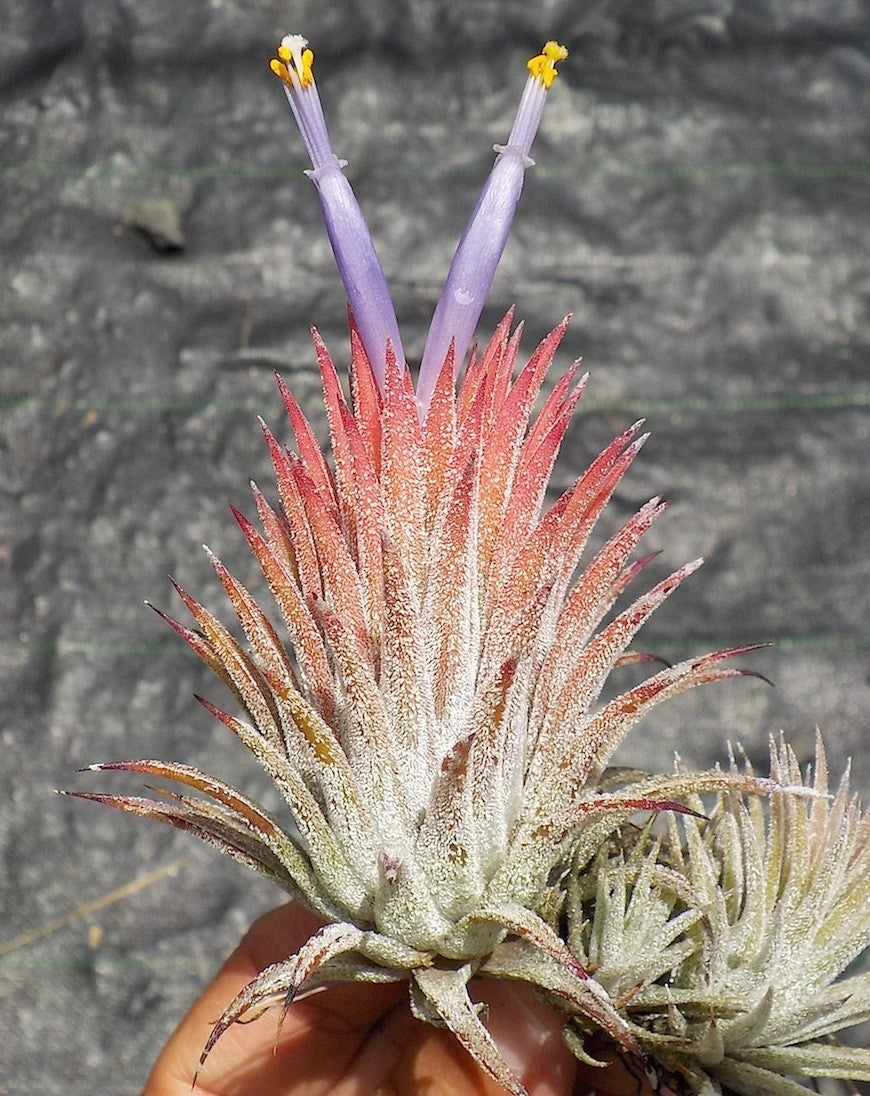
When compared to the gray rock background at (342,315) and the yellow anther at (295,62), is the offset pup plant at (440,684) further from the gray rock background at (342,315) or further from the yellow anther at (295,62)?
the gray rock background at (342,315)

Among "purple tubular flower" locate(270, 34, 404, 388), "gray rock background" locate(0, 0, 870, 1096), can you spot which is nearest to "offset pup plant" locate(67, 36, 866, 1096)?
"purple tubular flower" locate(270, 34, 404, 388)

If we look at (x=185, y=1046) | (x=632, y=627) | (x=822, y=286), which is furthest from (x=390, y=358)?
(x=822, y=286)

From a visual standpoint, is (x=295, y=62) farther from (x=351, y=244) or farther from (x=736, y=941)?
(x=736, y=941)

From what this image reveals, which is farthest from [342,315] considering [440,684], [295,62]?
[440,684]

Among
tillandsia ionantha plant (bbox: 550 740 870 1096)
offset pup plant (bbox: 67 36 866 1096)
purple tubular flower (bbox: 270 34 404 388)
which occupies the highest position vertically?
purple tubular flower (bbox: 270 34 404 388)

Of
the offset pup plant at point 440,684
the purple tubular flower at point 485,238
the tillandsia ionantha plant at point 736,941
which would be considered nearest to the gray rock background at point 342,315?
the tillandsia ionantha plant at point 736,941

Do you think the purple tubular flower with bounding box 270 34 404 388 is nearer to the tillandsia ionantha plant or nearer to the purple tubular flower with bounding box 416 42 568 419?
the purple tubular flower with bounding box 416 42 568 419
